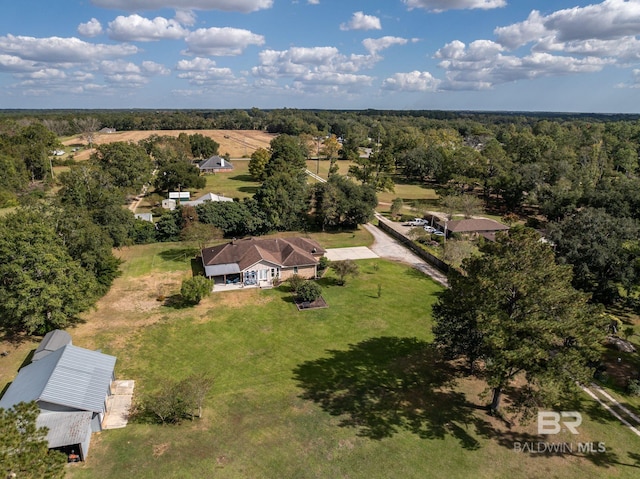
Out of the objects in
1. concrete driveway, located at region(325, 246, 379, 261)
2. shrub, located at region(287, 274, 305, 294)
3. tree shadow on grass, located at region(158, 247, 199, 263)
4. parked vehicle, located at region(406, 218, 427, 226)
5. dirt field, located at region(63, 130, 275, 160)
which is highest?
dirt field, located at region(63, 130, 275, 160)

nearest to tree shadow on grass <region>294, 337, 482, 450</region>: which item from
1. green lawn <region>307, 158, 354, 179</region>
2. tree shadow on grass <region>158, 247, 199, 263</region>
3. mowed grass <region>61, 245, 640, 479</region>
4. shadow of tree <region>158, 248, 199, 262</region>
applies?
mowed grass <region>61, 245, 640, 479</region>

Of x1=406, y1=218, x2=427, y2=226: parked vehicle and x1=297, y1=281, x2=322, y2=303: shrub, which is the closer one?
x1=297, y1=281, x2=322, y2=303: shrub

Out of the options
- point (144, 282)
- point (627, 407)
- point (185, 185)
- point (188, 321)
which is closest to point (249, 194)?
point (185, 185)

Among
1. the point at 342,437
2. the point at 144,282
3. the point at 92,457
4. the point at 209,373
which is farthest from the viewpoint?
the point at 144,282

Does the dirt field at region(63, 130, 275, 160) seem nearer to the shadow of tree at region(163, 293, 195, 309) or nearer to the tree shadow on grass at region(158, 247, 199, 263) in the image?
the tree shadow on grass at region(158, 247, 199, 263)

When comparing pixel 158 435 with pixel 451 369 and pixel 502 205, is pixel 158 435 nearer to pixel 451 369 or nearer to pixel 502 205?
pixel 451 369

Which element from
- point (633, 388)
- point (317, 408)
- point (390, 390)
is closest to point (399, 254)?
point (390, 390)
